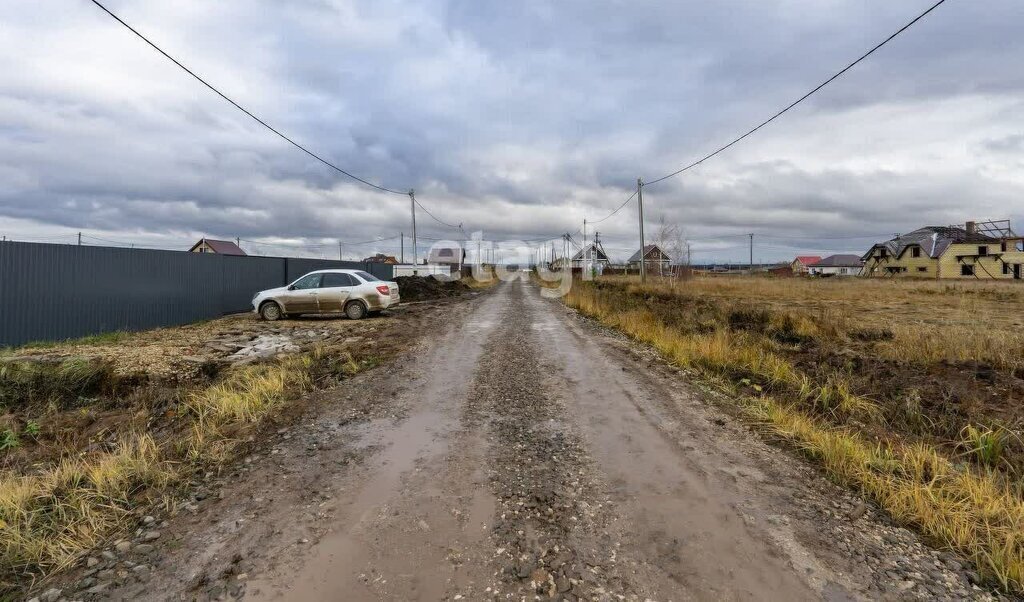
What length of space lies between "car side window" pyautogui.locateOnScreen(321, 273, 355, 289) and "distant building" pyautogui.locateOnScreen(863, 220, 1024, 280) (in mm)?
69905

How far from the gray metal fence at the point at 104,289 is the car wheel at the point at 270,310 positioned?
2322mm

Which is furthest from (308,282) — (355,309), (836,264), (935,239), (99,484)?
(836,264)

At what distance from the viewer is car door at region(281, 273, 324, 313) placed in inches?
548

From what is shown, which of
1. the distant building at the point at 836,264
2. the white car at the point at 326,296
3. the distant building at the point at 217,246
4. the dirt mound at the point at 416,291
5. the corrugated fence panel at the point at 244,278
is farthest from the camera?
the distant building at the point at 836,264

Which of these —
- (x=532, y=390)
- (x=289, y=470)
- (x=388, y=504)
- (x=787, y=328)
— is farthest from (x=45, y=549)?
(x=787, y=328)

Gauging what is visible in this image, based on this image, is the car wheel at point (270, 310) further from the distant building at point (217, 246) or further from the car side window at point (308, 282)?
the distant building at point (217, 246)

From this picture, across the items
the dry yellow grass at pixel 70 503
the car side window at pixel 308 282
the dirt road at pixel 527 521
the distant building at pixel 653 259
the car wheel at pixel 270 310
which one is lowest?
the dirt road at pixel 527 521

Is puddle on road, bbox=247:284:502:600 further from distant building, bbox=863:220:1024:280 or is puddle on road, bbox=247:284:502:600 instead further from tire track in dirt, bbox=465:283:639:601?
distant building, bbox=863:220:1024:280

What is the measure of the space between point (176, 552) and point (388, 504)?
125 cm

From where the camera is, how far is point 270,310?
46.0 feet

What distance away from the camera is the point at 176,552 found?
106 inches

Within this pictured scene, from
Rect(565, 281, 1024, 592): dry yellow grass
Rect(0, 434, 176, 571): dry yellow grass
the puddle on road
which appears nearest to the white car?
the puddle on road

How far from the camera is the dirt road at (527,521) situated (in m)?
2.42

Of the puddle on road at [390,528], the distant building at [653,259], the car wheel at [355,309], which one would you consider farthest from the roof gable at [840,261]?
the puddle on road at [390,528]
